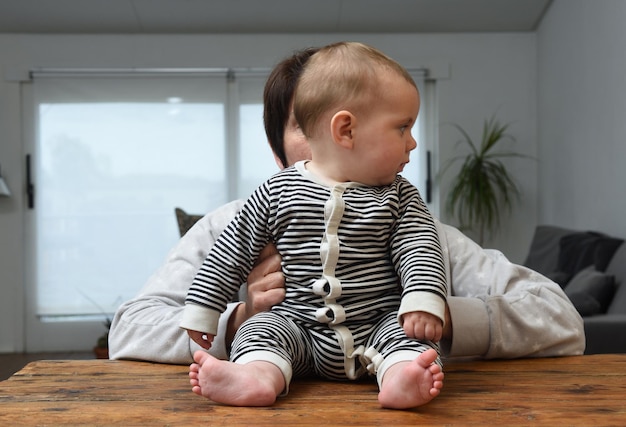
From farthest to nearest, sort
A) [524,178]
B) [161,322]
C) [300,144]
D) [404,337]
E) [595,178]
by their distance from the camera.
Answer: [524,178] < [595,178] < [300,144] < [161,322] < [404,337]

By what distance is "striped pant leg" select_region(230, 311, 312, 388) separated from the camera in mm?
1015

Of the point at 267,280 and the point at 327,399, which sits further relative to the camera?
the point at 267,280

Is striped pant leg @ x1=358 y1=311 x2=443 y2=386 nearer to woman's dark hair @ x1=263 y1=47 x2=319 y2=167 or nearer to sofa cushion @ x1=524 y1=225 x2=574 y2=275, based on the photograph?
woman's dark hair @ x1=263 y1=47 x2=319 y2=167

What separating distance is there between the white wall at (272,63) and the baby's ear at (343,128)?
17.1ft

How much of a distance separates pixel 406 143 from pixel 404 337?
10.8 inches

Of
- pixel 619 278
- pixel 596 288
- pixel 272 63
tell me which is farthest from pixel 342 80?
pixel 272 63

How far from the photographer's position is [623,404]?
3.10 feet

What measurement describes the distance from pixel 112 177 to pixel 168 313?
204 inches

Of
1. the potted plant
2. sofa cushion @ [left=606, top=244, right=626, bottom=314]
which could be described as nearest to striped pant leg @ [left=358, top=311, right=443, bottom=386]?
sofa cushion @ [left=606, top=244, right=626, bottom=314]

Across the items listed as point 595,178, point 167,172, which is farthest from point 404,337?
point 167,172

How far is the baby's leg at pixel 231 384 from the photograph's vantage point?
0.94m

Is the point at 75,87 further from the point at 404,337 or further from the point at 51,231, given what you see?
the point at 404,337

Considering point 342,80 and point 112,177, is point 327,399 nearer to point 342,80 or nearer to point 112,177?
point 342,80

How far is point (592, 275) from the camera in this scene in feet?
10.7
